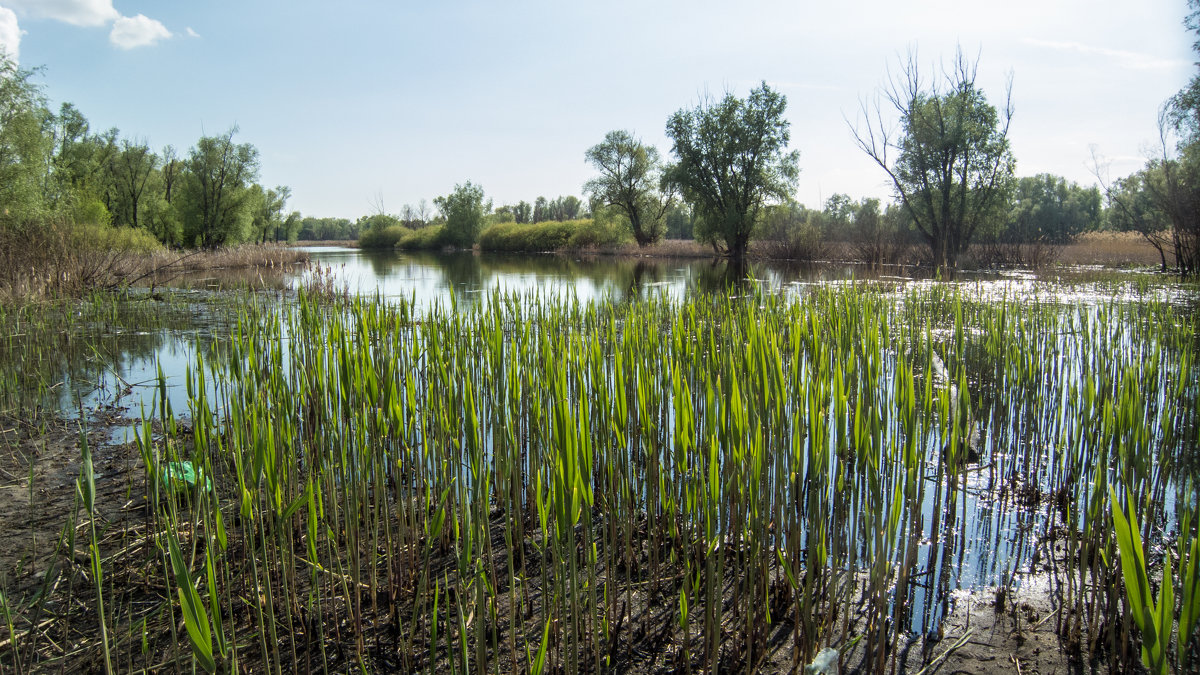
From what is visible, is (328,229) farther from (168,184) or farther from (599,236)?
(599,236)

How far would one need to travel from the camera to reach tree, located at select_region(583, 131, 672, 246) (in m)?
54.4

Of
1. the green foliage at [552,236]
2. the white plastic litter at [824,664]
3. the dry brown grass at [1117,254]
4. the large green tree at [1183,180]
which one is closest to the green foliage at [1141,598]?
the white plastic litter at [824,664]

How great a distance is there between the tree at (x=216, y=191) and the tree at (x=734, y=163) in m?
32.3

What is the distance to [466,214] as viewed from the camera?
70.2 metres

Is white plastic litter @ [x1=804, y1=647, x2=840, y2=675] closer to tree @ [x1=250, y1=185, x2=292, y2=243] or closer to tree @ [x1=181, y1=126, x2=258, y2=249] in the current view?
tree @ [x1=181, y1=126, x2=258, y2=249]

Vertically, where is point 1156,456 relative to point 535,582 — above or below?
above

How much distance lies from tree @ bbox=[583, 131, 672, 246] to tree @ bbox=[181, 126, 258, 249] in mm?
27236

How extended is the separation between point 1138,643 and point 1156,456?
2298mm

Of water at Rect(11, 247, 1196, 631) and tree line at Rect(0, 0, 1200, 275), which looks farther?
tree line at Rect(0, 0, 1200, 275)

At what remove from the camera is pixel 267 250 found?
27.7m

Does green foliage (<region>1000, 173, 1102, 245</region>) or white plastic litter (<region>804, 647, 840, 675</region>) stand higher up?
green foliage (<region>1000, 173, 1102, 245</region>)

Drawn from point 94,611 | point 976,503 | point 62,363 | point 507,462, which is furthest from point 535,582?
point 62,363

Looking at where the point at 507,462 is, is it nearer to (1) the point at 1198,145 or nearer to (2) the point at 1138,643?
(2) the point at 1138,643

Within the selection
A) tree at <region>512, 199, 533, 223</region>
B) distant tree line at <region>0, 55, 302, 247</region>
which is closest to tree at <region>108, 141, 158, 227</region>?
distant tree line at <region>0, 55, 302, 247</region>
